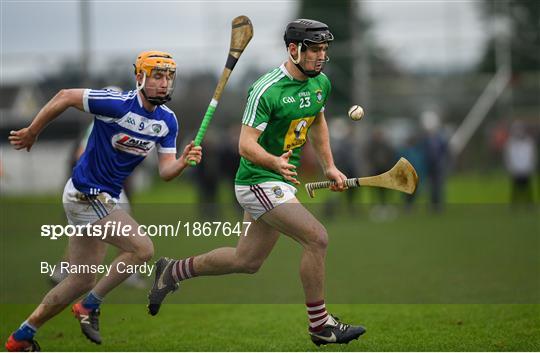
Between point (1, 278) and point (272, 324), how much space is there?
5013 mm

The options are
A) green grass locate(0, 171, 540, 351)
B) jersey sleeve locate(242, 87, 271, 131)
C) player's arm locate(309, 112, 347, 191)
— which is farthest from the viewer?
green grass locate(0, 171, 540, 351)

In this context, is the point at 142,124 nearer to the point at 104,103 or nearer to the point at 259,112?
the point at 104,103

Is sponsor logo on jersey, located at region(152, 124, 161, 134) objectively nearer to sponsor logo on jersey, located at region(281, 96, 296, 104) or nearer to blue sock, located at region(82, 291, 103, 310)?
sponsor logo on jersey, located at region(281, 96, 296, 104)

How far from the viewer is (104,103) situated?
24.6 ft

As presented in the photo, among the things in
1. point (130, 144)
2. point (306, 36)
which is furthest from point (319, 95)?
point (130, 144)

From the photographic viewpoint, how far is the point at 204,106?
35.7 m

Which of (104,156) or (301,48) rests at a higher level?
(301,48)

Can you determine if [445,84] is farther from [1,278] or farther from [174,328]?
[174,328]

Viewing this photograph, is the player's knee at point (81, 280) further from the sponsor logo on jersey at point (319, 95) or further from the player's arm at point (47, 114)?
the sponsor logo on jersey at point (319, 95)

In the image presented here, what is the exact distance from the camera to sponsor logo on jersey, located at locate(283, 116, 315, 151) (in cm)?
762

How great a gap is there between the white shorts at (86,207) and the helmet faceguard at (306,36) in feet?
6.23

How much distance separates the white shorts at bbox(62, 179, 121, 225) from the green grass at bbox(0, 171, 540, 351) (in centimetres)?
117

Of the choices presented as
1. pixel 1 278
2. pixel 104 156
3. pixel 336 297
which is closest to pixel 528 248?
pixel 336 297

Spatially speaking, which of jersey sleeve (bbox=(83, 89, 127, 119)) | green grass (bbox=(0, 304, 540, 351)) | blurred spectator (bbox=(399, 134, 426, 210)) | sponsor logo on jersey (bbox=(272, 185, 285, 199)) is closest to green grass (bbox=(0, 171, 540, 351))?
green grass (bbox=(0, 304, 540, 351))
